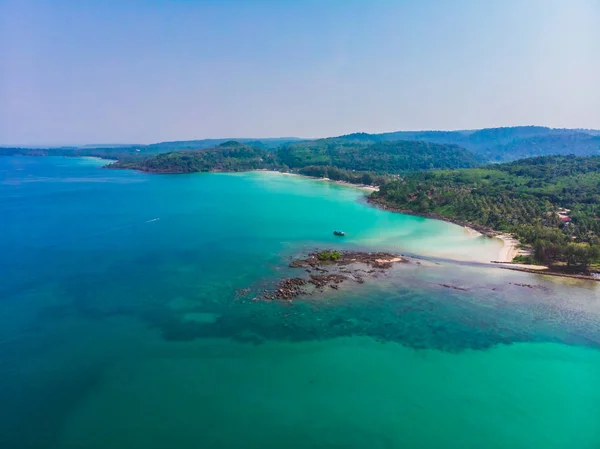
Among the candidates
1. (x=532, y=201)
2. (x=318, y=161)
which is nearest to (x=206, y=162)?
(x=318, y=161)

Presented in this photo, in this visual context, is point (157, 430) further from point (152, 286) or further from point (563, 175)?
point (563, 175)

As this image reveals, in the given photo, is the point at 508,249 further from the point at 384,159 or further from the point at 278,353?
the point at 384,159

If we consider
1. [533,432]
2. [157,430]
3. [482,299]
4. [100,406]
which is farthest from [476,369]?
[100,406]

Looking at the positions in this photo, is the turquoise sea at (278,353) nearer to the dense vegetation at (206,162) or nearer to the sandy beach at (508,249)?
the sandy beach at (508,249)

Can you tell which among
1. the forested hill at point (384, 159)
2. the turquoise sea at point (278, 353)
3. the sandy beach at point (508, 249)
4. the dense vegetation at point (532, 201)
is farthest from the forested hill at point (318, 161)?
the turquoise sea at point (278, 353)

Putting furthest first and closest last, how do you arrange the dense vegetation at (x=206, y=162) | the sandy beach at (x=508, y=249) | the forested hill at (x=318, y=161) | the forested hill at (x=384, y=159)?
the dense vegetation at (x=206, y=162) → the forested hill at (x=318, y=161) → the forested hill at (x=384, y=159) → the sandy beach at (x=508, y=249)

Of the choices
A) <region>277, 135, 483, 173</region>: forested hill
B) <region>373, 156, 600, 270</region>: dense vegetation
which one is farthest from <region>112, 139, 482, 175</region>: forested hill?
<region>373, 156, 600, 270</region>: dense vegetation
